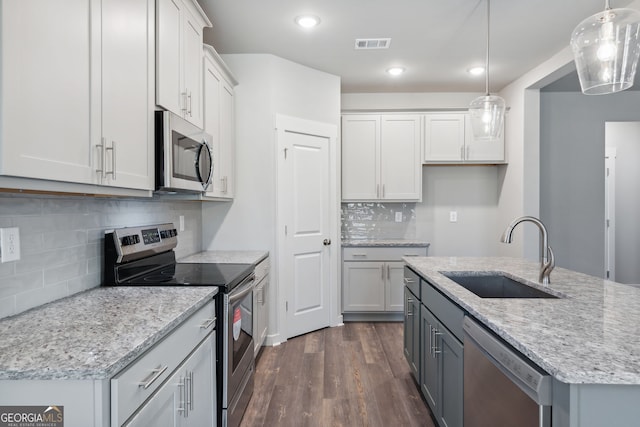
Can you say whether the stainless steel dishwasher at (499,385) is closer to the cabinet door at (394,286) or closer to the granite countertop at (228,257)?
the granite countertop at (228,257)

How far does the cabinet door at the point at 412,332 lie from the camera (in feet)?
8.01

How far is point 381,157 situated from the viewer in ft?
14.1

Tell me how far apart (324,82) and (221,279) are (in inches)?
101

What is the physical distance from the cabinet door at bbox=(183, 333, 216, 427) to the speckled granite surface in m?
0.22

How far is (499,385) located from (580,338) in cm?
31

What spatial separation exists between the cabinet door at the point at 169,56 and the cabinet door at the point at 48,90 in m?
0.51

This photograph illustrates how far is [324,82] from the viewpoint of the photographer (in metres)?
3.82

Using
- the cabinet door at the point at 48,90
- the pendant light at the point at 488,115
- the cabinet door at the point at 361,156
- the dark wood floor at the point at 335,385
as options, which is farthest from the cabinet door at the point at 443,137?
the cabinet door at the point at 48,90

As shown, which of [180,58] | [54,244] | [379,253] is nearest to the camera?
[54,244]

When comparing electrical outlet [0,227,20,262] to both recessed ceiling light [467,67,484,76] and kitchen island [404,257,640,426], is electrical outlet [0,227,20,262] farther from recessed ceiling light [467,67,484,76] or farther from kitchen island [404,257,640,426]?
recessed ceiling light [467,67,484,76]

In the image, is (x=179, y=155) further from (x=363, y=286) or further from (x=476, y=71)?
(x=476, y=71)

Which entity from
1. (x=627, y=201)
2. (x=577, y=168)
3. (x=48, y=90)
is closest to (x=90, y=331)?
(x=48, y=90)

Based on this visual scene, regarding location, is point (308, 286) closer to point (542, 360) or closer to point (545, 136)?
point (542, 360)

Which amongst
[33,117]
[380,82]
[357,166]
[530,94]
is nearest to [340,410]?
[33,117]
